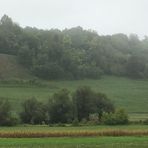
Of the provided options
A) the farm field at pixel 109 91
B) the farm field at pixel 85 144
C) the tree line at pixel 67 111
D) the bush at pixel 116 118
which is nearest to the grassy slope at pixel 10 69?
the farm field at pixel 109 91

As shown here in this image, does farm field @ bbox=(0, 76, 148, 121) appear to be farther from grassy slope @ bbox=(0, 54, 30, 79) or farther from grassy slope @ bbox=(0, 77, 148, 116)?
grassy slope @ bbox=(0, 54, 30, 79)

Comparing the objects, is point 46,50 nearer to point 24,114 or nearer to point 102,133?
point 24,114

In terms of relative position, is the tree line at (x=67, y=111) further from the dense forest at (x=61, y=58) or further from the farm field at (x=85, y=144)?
the dense forest at (x=61, y=58)

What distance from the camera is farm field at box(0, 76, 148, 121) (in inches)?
4969

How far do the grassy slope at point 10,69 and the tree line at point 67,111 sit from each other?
55554 millimetres

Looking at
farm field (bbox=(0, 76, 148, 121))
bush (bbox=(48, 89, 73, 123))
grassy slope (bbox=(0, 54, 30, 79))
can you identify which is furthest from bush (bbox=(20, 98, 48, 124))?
grassy slope (bbox=(0, 54, 30, 79))

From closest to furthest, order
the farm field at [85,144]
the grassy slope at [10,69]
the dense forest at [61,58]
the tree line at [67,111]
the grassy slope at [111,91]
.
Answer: the farm field at [85,144], the tree line at [67,111], the grassy slope at [111,91], the grassy slope at [10,69], the dense forest at [61,58]

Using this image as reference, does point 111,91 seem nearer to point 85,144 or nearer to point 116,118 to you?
point 116,118

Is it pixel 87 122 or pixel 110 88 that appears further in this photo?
pixel 110 88

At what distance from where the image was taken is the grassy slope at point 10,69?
522ft

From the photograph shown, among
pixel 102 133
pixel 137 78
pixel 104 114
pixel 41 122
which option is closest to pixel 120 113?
pixel 104 114

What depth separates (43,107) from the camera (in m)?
99.8

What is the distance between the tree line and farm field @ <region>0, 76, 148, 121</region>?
1216cm

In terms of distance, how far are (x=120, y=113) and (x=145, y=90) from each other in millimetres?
63567
